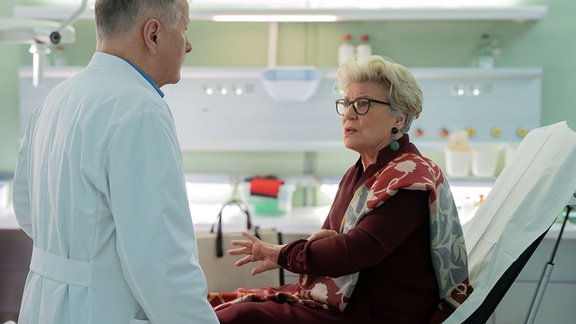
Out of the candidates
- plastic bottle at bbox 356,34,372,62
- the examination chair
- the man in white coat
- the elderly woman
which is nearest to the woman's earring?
the elderly woman

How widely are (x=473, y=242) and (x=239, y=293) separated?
2.26ft

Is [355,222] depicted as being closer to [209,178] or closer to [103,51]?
[103,51]

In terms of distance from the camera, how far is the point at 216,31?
11.5 ft

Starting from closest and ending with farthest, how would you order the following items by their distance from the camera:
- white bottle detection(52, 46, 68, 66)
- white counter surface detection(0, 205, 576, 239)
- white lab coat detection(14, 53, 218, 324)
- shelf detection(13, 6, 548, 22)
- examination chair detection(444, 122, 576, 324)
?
white lab coat detection(14, 53, 218, 324)
examination chair detection(444, 122, 576, 324)
white counter surface detection(0, 205, 576, 239)
shelf detection(13, 6, 548, 22)
white bottle detection(52, 46, 68, 66)

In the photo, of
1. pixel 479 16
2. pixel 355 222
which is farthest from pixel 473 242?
pixel 479 16

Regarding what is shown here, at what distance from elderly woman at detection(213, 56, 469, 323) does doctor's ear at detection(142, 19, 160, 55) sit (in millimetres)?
651

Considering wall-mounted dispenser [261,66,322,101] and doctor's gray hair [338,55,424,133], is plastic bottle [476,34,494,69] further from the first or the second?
doctor's gray hair [338,55,424,133]

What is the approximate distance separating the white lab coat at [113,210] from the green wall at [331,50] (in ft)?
7.21

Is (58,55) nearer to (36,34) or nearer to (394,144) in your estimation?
(36,34)

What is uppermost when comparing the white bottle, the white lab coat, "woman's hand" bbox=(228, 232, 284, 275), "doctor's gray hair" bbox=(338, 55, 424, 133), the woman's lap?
the white bottle

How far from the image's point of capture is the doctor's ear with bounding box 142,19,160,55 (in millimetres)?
1337

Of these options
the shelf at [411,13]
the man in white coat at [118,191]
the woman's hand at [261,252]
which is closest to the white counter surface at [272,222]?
the shelf at [411,13]

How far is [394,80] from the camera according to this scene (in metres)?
1.81

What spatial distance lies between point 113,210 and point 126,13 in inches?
15.4
